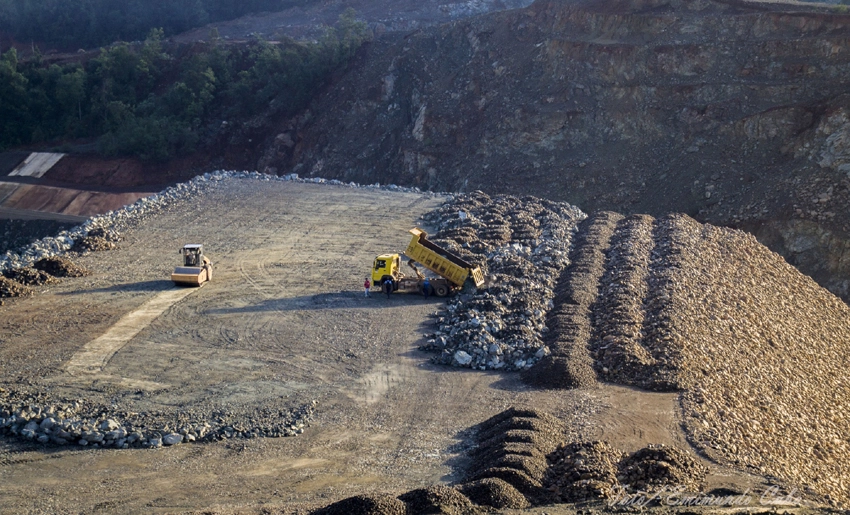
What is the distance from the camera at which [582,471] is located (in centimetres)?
1256

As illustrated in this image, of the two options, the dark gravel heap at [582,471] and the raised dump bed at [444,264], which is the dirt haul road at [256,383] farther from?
the dark gravel heap at [582,471]

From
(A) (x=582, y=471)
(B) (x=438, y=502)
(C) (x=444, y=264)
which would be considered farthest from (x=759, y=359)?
(B) (x=438, y=502)

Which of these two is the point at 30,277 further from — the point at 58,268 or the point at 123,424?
the point at 123,424

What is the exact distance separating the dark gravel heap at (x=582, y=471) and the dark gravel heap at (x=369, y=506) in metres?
2.44

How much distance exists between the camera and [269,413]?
618 inches

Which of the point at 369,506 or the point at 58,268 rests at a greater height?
the point at 369,506

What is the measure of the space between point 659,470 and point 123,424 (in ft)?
29.7

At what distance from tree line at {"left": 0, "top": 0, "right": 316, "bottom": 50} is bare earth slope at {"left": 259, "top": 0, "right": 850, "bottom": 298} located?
1135 inches

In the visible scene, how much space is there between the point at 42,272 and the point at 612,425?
1655 centimetres

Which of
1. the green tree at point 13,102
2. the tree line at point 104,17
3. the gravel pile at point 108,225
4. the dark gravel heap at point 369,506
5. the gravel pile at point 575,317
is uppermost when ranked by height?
the tree line at point 104,17

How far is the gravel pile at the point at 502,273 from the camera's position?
61.3ft

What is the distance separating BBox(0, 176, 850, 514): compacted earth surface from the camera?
12844 millimetres

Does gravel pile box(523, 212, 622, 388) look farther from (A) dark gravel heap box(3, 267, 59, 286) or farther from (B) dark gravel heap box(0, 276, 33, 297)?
(A) dark gravel heap box(3, 267, 59, 286)

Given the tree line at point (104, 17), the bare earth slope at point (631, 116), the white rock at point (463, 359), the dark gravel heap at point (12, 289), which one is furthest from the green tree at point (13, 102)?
the white rock at point (463, 359)
